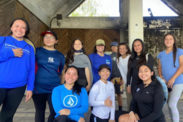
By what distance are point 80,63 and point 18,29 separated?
40.7 inches

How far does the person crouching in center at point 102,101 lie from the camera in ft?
6.41

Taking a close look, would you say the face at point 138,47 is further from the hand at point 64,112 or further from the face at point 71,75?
the hand at point 64,112

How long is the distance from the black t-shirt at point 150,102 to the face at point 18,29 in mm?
1695

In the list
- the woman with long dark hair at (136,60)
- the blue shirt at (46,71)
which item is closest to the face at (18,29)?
the blue shirt at (46,71)

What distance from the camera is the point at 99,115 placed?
1969 mm

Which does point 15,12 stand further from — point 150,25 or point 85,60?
point 150,25

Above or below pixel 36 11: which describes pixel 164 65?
below

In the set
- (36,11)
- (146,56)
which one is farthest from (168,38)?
(36,11)

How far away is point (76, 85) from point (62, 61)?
440mm

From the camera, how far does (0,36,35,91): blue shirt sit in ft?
4.91

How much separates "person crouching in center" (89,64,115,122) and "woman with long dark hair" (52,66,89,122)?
17 centimetres

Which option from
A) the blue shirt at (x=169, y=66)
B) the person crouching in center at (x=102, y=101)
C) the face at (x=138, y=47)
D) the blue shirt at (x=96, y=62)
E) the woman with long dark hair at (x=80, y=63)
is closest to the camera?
the person crouching in center at (x=102, y=101)

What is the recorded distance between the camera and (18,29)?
1.61 m

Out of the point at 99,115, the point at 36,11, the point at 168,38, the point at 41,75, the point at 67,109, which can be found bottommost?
the point at 99,115
